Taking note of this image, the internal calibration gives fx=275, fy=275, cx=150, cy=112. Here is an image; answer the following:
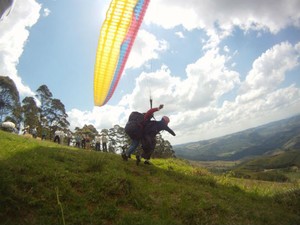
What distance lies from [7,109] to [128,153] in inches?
1729

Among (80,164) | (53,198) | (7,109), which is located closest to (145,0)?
(80,164)

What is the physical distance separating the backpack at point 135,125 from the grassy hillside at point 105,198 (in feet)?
5.66

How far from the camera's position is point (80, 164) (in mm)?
8797

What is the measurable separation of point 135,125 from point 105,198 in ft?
14.6

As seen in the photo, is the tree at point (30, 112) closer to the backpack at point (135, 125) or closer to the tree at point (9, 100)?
the tree at point (9, 100)

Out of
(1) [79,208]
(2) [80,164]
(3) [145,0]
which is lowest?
(1) [79,208]

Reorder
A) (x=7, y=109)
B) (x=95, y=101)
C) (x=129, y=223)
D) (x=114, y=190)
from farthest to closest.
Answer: (x=7, y=109), (x=95, y=101), (x=114, y=190), (x=129, y=223)

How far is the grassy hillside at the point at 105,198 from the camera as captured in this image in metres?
5.79

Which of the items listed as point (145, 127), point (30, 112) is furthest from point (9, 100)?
point (145, 127)

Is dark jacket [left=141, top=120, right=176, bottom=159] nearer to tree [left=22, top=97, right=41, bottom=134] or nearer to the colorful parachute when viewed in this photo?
the colorful parachute

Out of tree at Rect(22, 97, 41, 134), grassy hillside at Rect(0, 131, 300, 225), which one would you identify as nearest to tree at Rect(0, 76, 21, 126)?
tree at Rect(22, 97, 41, 134)

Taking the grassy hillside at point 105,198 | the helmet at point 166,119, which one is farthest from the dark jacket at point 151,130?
the grassy hillside at point 105,198

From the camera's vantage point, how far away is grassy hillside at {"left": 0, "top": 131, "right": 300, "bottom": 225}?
579 cm

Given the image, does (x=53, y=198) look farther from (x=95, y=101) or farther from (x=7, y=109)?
(x=7, y=109)
